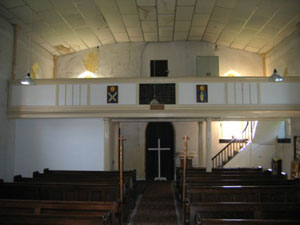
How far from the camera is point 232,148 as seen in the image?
13.3 meters

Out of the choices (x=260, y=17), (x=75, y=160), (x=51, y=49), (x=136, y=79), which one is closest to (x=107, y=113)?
(x=136, y=79)

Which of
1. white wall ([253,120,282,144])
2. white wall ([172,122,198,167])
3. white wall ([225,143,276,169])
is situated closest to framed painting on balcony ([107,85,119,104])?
white wall ([172,122,198,167])

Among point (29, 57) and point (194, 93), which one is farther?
point (29, 57)

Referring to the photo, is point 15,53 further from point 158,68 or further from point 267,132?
point 267,132

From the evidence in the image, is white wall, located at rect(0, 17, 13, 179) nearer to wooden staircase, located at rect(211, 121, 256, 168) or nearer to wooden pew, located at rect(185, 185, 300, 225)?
wooden pew, located at rect(185, 185, 300, 225)

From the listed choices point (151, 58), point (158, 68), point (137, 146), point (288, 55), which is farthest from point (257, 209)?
point (137, 146)

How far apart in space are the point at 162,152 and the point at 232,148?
3.24m

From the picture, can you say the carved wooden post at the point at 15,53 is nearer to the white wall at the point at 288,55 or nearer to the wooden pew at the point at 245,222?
the wooden pew at the point at 245,222

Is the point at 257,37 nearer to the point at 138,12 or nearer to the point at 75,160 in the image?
the point at 138,12

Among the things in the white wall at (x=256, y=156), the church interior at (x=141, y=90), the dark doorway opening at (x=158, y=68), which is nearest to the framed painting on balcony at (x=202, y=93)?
the church interior at (x=141, y=90)

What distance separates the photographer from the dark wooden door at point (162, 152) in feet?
45.0

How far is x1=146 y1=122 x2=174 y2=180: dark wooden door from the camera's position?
540 inches

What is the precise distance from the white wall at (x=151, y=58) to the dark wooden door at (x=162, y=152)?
2.91 metres

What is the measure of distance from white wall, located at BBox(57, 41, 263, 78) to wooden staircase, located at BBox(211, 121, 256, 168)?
8.96 feet
